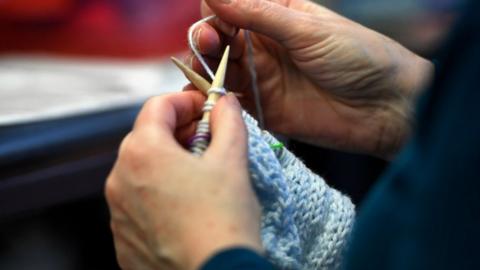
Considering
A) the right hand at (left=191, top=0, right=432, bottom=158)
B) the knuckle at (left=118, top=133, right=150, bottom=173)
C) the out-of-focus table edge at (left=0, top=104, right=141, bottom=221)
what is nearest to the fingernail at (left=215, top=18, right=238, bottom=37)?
the right hand at (left=191, top=0, right=432, bottom=158)

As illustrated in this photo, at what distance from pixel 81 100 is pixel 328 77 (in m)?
0.49

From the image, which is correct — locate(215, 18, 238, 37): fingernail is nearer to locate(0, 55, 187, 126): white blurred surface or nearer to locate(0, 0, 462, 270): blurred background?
locate(0, 0, 462, 270): blurred background

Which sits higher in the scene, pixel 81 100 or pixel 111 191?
pixel 111 191

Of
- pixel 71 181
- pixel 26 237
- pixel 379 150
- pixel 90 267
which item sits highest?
pixel 379 150

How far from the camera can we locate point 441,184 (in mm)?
362

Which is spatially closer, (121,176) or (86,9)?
(121,176)

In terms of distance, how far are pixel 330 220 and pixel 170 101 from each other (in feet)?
0.59

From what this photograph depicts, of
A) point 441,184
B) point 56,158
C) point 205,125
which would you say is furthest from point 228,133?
point 56,158

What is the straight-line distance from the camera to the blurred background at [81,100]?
3.19ft

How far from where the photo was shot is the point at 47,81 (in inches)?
49.2

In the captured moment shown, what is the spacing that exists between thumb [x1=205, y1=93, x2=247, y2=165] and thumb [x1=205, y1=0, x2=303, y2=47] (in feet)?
0.58

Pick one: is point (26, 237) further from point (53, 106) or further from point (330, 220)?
point (330, 220)

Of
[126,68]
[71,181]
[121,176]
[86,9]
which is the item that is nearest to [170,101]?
[121,176]

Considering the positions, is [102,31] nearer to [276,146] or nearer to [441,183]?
[276,146]
